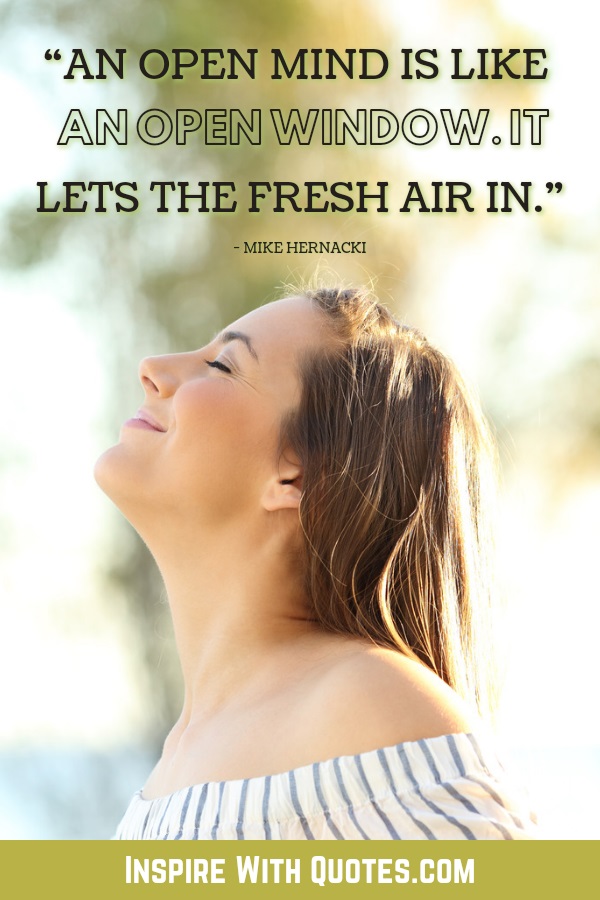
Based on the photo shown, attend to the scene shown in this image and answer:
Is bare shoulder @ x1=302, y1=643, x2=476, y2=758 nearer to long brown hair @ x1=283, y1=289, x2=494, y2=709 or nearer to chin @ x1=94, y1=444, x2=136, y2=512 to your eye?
long brown hair @ x1=283, y1=289, x2=494, y2=709

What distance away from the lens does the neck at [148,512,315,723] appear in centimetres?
102

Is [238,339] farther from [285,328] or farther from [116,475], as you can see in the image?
[116,475]

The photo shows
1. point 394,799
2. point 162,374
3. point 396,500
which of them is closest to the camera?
point 394,799

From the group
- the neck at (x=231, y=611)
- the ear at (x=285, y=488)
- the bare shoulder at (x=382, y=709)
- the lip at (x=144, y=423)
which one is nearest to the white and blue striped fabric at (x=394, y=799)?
the bare shoulder at (x=382, y=709)

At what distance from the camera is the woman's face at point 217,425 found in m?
1.05

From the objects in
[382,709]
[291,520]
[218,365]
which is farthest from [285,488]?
[382,709]

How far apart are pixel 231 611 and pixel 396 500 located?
0.19m

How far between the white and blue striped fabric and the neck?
0.14 meters

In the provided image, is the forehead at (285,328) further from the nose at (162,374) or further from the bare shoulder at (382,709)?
the bare shoulder at (382,709)

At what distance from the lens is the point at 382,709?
81cm

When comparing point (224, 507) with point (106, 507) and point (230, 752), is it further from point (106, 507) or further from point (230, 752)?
point (106, 507)

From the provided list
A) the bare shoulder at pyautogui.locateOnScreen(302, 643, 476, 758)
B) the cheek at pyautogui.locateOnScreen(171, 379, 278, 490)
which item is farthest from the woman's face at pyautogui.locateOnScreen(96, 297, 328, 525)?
the bare shoulder at pyautogui.locateOnScreen(302, 643, 476, 758)

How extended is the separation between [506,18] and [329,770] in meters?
2.66
